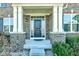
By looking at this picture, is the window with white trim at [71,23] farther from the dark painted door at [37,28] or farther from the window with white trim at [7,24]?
the window with white trim at [7,24]

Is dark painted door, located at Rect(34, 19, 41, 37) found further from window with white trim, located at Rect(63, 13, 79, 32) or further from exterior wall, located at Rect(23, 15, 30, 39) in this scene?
window with white trim, located at Rect(63, 13, 79, 32)

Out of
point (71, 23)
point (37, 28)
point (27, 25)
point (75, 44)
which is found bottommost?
point (75, 44)

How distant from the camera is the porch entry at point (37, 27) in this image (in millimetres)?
18406

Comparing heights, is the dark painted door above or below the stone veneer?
above

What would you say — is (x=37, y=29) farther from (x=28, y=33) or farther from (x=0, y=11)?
(x=0, y=11)

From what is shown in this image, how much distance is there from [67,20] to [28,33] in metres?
3.75

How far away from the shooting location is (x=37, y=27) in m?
18.9

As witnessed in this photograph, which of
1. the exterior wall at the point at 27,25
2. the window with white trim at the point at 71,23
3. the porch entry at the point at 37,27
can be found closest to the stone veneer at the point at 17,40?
the exterior wall at the point at 27,25

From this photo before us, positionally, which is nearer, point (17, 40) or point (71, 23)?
point (17, 40)

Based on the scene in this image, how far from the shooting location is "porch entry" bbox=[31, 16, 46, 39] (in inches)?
725

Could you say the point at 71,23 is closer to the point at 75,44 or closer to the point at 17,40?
the point at 17,40

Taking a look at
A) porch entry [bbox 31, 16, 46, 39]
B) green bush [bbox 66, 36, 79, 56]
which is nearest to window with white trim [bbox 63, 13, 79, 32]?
green bush [bbox 66, 36, 79, 56]

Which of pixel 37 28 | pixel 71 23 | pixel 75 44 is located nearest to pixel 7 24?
pixel 37 28

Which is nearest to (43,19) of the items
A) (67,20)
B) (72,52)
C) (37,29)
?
(37,29)
